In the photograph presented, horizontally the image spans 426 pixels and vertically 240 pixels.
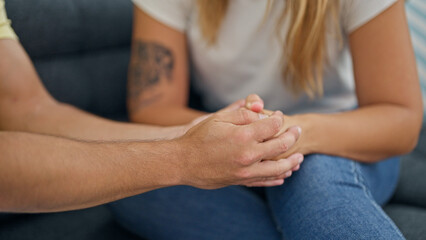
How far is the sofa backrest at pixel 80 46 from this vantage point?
1.15 meters

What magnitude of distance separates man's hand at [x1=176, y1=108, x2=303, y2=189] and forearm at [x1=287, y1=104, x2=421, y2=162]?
4.1 inches

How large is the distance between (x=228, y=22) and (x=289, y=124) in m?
0.39

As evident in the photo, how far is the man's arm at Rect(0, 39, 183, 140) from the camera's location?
3.18 feet

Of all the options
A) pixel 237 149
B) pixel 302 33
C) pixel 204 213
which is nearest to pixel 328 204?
pixel 237 149

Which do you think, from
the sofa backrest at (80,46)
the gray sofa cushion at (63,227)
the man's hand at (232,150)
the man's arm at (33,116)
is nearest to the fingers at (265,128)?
the man's hand at (232,150)

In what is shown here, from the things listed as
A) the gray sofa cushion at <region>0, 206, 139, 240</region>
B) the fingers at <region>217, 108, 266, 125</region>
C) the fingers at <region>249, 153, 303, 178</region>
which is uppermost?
the fingers at <region>217, 108, 266, 125</region>

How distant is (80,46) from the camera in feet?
4.20

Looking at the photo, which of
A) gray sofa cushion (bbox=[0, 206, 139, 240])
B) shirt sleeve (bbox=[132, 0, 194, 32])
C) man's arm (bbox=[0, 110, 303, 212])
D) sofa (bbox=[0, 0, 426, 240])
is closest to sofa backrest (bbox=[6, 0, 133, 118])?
sofa (bbox=[0, 0, 426, 240])

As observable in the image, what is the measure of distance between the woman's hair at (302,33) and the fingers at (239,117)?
281 millimetres

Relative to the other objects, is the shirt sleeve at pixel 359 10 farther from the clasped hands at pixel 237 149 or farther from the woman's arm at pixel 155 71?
the woman's arm at pixel 155 71

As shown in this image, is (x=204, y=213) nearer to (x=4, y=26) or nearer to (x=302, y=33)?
(x=302, y=33)

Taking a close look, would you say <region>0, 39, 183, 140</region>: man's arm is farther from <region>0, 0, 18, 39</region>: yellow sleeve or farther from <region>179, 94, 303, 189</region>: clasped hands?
<region>179, 94, 303, 189</region>: clasped hands

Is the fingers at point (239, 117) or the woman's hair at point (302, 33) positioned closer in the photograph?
the fingers at point (239, 117)

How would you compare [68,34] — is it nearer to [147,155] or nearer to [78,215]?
[78,215]
